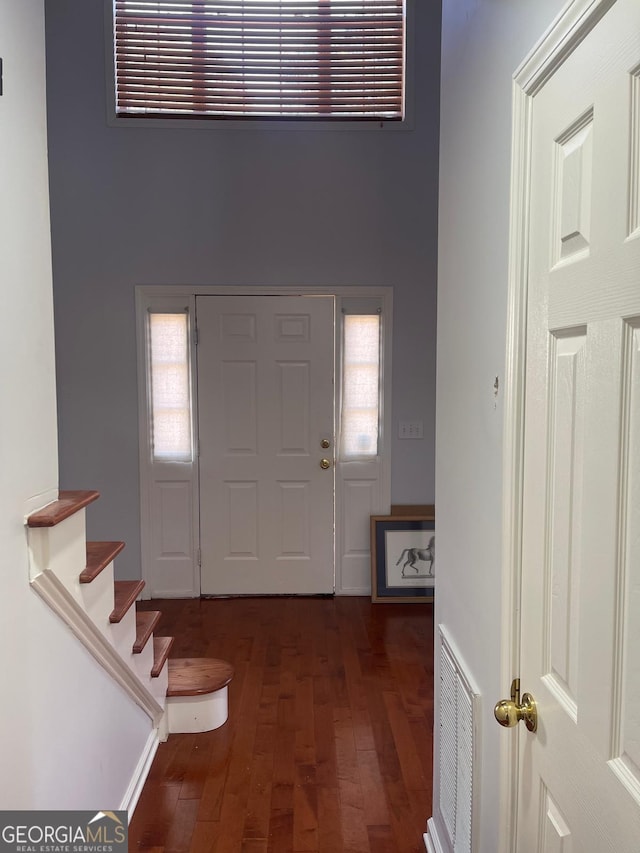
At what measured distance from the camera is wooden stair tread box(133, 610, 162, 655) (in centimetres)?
223

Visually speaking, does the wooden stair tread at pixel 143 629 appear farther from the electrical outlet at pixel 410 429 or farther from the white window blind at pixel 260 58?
the white window blind at pixel 260 58

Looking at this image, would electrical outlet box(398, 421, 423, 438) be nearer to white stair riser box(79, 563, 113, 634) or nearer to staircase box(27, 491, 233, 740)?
staircase box(27, 491, 233, 740)

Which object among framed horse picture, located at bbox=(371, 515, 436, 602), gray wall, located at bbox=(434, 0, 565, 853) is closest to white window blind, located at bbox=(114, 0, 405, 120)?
gray wall, located at bbox=(434, 0, 565, 853)

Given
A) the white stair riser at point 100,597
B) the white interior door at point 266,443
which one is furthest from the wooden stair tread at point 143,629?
the white interior door at point 266,443

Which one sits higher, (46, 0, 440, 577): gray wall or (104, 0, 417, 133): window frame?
(104, 0, 417, 133): window frame

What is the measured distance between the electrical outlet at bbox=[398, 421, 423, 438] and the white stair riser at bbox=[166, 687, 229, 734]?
216 centimetres

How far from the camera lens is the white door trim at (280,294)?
13.5ft

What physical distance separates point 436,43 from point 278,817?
14.4 feet

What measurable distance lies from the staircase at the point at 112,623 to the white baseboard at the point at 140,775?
7 centimetres

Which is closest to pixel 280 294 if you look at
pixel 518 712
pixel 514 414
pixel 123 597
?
pixel 123 597

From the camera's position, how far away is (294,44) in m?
4.06

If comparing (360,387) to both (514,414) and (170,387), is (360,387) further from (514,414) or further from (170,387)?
(514,414)

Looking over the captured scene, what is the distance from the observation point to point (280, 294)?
4.15 meters

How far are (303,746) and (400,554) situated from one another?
1.80 meters
